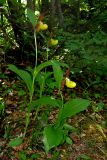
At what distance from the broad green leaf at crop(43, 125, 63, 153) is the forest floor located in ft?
1.14

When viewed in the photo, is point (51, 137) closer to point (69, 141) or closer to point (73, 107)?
point (73, 107)

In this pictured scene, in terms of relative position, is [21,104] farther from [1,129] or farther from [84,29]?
[84,29]

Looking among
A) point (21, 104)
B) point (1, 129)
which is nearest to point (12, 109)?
point (21, 104)

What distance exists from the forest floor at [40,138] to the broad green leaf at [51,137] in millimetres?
347

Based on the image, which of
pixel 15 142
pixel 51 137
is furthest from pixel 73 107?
pixel 15 142

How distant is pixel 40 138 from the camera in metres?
3.22

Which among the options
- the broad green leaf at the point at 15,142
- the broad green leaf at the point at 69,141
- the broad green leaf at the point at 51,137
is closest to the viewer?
the broad green leaf at the point at 51,137

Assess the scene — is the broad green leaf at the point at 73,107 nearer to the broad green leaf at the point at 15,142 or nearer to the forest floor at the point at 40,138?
the forest floor at the point at 40,138

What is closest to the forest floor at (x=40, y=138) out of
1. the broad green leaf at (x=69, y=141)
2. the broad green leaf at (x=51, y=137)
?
the broad green leaf at (x=69, y=141)

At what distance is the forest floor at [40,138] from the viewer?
10.2 ft

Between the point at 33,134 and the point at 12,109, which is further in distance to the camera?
the point at 12,109

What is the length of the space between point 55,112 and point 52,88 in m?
0.49

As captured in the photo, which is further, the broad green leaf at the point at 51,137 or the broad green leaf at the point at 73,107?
the broad green leaf at the point at 73,107

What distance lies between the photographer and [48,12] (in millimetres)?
5043
